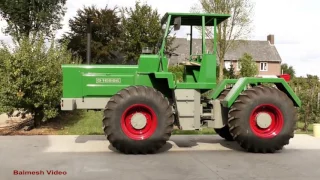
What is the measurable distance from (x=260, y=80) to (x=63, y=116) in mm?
9636

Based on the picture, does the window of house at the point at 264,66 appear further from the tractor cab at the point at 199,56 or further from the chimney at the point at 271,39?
the tractor cab at the point at 199,56

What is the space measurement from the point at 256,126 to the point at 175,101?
5.68ft

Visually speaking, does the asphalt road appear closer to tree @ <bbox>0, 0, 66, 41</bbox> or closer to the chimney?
tree @ <bbox>0, 0, 66, 41</bbox>

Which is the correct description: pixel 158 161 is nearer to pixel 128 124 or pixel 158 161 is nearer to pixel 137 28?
pixel 128 124

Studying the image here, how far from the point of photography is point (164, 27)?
27.7 ft

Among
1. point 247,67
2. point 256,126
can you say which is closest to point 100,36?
point 247,67

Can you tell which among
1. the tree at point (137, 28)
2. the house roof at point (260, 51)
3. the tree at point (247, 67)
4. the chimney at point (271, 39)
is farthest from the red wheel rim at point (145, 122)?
the chimney at point (271, 39)

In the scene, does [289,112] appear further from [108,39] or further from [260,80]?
[108,39]

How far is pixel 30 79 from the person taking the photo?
12.5 metres

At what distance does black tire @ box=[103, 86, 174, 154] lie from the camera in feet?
24.5

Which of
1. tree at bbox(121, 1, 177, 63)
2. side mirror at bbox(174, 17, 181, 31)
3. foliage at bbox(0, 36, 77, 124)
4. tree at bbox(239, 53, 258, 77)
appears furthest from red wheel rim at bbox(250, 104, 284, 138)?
tree at bbox(239, 53, 258, 77)

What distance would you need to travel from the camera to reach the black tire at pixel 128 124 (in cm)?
748

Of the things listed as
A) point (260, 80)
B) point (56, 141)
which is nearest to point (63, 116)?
point (56, 141)

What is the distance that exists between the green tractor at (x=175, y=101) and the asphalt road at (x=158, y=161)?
42 centimetres
